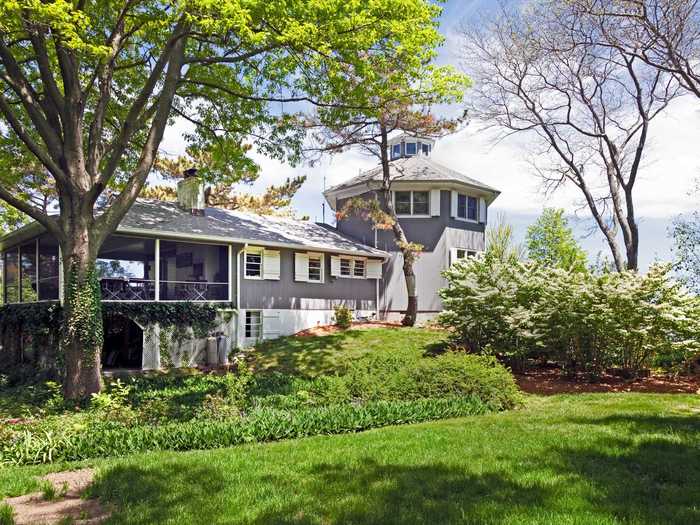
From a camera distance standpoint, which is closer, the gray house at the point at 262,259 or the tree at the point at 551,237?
the gray house at the point at 262,259

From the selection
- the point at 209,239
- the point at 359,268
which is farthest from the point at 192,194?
the point at 359,268

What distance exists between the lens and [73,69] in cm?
1144

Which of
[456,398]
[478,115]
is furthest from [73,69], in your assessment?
[478,115]

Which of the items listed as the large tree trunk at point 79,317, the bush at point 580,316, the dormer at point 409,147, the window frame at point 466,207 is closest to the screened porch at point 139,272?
the large tree trunk at point 79,317

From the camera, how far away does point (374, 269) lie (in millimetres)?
22797

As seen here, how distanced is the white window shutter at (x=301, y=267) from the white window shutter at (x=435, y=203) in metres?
6.65

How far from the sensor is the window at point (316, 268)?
20.9 m

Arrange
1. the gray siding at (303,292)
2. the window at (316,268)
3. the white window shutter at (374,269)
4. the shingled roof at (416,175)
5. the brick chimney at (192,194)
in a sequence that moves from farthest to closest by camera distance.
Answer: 1. the shingled roof at (416,175)
2. the white window shutter at (374,269)
3. the window at (316,268)
4. the brick chimney at (192,194)
5. the gray siding at (303,292)

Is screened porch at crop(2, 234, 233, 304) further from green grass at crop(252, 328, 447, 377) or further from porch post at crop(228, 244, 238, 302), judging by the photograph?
green grass at crop(252, 328, 447, 377)

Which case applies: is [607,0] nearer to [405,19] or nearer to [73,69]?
[405,19]

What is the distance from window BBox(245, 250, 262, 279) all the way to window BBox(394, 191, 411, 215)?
7674 millimetres

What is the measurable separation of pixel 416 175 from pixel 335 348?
34.3 ft

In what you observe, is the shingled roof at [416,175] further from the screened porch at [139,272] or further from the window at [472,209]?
the screened porch at [139,272]

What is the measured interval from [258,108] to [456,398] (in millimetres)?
10730
